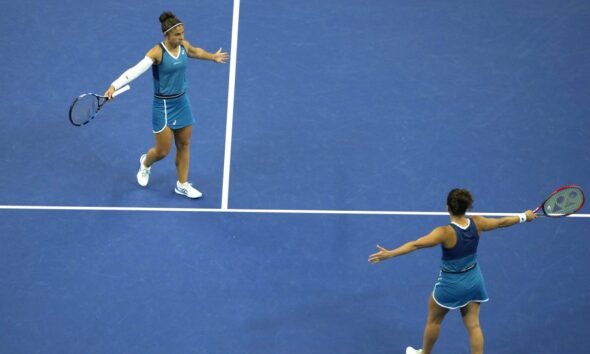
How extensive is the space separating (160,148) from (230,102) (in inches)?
65.9

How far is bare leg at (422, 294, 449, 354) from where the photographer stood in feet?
20.4

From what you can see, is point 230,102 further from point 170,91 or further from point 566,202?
point 566,202

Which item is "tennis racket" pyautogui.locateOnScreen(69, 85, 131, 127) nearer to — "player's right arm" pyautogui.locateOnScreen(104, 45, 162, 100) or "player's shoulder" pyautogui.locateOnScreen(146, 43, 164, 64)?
"player's right arm" pyautogui.locateOnScreen(104, 45, 162, 100)

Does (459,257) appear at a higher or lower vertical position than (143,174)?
lower

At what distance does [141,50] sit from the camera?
33.2 feet

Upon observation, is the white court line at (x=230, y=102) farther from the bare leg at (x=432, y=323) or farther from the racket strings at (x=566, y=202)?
the racket strings at (x=566, y=202)

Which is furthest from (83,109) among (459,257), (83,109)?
(459,257)

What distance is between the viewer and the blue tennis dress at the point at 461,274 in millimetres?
5859

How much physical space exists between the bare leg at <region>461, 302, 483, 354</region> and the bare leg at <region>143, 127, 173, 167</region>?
10.8ft

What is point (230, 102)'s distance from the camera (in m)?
9.40

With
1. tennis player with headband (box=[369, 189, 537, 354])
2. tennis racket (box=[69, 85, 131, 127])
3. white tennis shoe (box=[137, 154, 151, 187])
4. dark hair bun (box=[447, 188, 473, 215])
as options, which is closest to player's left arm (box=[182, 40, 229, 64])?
tennis racket (box=[69, 85, 131, 127])

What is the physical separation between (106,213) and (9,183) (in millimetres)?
1120

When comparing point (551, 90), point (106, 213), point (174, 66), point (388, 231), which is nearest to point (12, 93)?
→ point (106, 213)

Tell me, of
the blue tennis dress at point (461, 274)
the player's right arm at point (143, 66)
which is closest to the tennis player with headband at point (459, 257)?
the blue tennis dress at point (461, 274)
